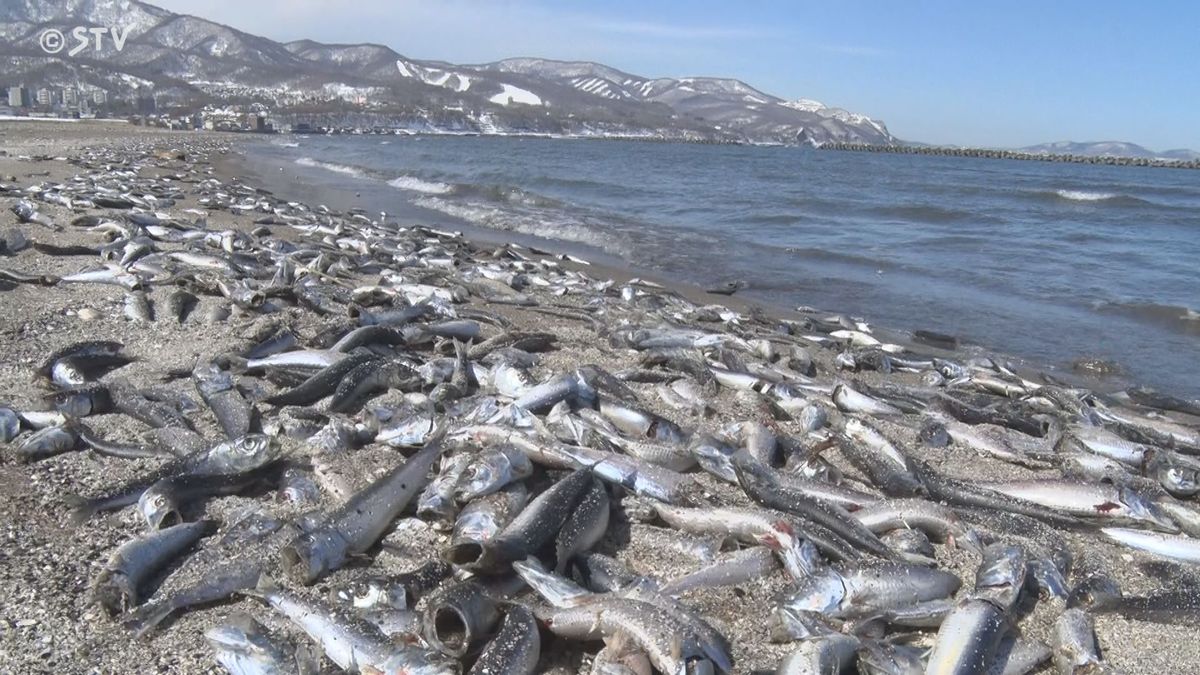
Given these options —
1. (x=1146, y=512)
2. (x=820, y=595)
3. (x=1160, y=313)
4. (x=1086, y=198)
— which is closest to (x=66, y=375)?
(x=820, y=595)

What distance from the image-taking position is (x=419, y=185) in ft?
112

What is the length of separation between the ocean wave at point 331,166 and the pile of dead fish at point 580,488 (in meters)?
31.6

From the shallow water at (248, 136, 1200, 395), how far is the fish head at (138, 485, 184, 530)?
36.9ft

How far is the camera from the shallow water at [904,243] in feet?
45.4

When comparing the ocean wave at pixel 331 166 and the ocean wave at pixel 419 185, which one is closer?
the ocean wave at pixel 419 185

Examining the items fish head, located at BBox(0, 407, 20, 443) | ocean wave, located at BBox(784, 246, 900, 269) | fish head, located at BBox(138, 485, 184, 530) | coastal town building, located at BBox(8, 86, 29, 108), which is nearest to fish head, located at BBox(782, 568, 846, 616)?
fish head, located at BBox(138, 485, 184, 530)

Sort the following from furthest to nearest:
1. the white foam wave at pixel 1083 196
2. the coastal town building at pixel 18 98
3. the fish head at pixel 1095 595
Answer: the coastal town building at pixel 18 98 < the white foam wave at pixel 1083 196 < the fish head at pixel 1095 595

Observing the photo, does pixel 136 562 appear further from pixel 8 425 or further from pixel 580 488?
pixel 580 488

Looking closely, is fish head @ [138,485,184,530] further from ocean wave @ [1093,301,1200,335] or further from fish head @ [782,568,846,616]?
ocean wave @ [1093,301,1200,335]

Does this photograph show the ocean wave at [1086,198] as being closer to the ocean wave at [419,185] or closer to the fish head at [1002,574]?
the ocean wave at [419,185]

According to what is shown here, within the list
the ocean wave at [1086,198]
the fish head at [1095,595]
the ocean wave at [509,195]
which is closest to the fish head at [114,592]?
the fish head at [1095,595]

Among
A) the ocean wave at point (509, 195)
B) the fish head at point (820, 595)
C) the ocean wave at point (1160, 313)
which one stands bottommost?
the ocean wave at point (509, 195)

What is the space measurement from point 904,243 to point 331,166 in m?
31.2

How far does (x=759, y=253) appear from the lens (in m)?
19.6
